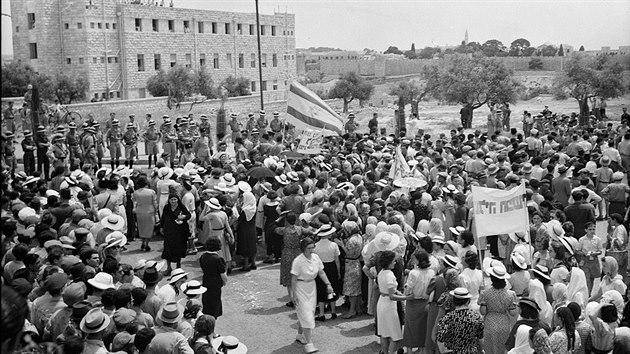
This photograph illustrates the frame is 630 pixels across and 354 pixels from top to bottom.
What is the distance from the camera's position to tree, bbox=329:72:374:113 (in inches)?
2327

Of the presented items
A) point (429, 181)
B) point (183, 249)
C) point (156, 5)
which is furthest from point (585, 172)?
point (156, 5)

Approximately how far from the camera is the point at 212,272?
10.4 metres

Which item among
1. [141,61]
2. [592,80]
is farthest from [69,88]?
[592,80]

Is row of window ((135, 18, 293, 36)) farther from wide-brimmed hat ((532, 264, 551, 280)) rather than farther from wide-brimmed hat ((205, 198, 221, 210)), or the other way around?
wide-brimmed hat ((532, 264, 551, 280))

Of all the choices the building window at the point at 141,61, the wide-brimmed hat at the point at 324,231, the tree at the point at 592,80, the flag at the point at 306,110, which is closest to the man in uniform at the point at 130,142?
the flag at the point at 306,110

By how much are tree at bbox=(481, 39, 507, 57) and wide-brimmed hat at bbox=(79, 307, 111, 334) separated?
13468 cm

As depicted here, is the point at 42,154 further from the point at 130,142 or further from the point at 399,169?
the point at 399,169

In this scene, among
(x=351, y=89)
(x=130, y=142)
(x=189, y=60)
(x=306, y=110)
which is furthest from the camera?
(x=189, y=60)

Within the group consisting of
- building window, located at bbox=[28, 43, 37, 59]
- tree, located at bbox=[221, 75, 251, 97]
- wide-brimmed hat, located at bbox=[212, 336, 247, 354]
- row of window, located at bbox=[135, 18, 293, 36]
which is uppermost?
row of window, located at bbox=[135, 18, 293, 36]

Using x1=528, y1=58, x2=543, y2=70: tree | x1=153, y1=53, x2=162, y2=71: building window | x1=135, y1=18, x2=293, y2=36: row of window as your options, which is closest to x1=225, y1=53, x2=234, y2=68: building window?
x1=135, y1=18, x2=293, y2=36: row of window

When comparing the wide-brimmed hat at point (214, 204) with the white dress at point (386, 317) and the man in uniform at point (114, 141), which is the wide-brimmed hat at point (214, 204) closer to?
the white dress at point (386, 317)

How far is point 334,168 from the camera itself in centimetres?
1697

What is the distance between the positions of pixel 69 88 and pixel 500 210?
169 feet

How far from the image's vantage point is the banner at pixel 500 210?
404 inches
